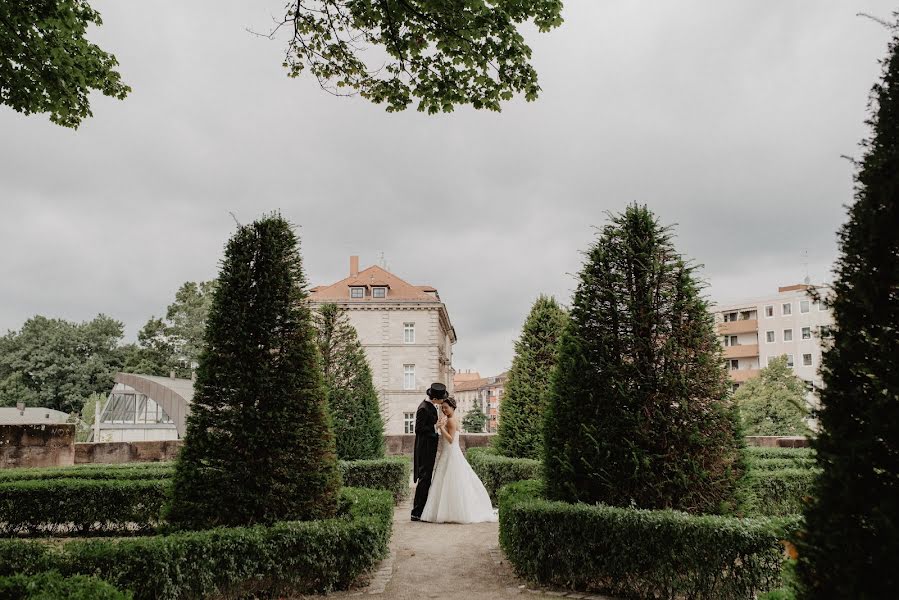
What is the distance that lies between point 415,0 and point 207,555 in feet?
20.2

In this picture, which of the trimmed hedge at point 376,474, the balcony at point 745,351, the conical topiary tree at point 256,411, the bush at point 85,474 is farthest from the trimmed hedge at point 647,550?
the balcony at point 745,351

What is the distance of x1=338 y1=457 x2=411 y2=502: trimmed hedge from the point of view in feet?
45.5

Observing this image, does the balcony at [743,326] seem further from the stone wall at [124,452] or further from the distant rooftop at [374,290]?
the stone wall at [124,452]

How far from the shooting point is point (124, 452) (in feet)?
60.2

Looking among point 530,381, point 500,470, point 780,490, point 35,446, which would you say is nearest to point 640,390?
point 780,490

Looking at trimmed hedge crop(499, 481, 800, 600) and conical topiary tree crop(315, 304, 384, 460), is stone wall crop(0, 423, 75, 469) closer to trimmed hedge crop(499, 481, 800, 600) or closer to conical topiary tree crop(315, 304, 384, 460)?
conical topiary tree crop(315, 304, 384, 460)

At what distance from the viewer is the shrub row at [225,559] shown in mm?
5438

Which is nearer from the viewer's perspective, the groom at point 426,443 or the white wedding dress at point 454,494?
the white wedding dress at point 454,494

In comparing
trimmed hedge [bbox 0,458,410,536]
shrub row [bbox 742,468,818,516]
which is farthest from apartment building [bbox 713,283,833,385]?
trimmed hedge [bbox 0,458,410,536]

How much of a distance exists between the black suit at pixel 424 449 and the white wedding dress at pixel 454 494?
14 cm

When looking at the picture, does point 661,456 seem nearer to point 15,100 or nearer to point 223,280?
point 223,280

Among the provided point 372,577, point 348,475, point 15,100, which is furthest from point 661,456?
point 15,100

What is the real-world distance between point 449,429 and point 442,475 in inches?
34.7

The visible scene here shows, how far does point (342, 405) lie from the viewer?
14.5m
